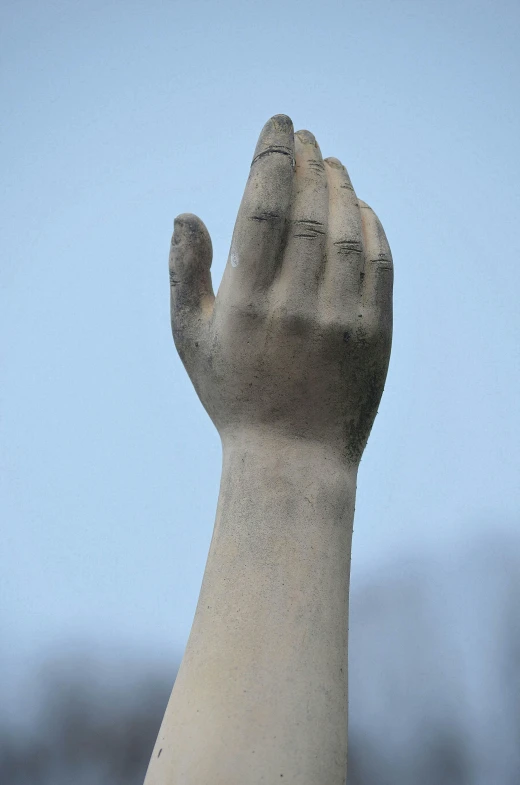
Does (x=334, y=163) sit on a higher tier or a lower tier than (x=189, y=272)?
higher

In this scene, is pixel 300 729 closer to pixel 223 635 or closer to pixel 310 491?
pixel 223 635

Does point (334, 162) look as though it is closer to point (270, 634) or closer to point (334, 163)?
point (334, 163)

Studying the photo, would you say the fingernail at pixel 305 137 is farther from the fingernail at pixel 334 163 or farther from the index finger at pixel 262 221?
the index finger at pixel 262 221

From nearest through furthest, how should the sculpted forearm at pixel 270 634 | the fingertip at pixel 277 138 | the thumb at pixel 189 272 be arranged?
the sculpted forearm at pixel 270 634
the fingertip at pixel 277 138
the thumb at pixel 189 272

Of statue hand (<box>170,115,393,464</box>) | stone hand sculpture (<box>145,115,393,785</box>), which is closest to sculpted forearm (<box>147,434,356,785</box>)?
stone hand sculpture (<box>145,115,393,785</box>)

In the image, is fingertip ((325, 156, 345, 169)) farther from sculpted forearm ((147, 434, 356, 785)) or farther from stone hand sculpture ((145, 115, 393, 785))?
sculpted forearm ((147, 434, 356, 785))

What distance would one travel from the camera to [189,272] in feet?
12.7

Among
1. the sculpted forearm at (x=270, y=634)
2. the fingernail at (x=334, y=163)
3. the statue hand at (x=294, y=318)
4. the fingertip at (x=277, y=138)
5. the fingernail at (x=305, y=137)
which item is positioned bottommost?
the sculpted forearm at (x=270, y=634)

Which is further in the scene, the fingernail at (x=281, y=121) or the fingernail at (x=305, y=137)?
the fingernail at (x=305, y=137)

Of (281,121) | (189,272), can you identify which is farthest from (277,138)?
(189,272)

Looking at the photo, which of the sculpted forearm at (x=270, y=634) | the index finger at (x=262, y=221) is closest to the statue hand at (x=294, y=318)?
the index finger at (x=262, y=221)

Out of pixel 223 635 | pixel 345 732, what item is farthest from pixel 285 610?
pixel 345 732

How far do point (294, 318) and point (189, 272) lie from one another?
0.55 metres

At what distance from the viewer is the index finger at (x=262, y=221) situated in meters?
3.59
